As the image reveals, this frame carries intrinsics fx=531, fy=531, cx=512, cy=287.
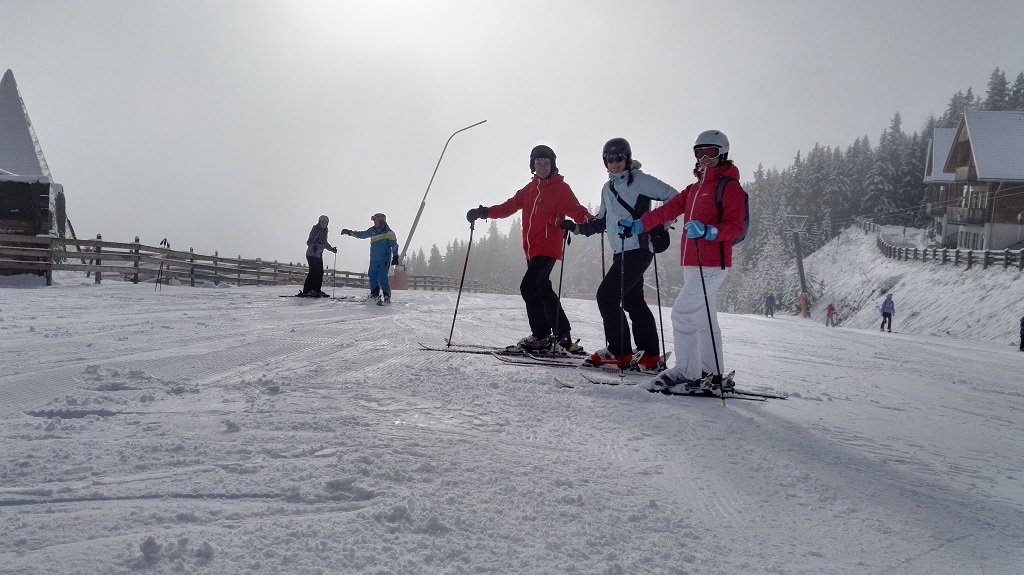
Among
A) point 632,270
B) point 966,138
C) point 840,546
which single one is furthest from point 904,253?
point 840,546

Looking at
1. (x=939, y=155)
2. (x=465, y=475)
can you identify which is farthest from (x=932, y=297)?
(x=465, y=475)

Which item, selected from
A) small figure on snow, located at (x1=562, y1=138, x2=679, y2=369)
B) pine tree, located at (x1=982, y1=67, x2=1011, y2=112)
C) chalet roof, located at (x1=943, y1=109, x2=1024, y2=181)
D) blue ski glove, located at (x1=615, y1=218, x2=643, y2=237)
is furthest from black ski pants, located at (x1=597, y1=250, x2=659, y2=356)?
pine tree, located at (x1=982, y1=67, x2=1011, y2=112)

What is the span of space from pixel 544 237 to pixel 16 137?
30.4 metres

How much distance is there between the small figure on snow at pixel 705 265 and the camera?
3.80 metres

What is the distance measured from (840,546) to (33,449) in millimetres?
2637

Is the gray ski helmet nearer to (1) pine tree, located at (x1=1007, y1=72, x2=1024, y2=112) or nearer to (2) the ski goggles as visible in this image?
(2) the ski goggles

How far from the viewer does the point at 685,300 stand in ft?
13.0

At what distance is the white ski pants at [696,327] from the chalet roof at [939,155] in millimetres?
50892

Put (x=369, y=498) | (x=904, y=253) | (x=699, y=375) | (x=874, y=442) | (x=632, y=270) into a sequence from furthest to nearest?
(x=904, y=253) → (x=632, y=270) → (x=699, y=375) → (x=874, y=442) → (x=369, y=498)

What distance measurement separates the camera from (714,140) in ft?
12.8

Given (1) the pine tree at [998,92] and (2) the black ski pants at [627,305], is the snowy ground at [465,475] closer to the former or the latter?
(2) the black ski pants at [627,305]

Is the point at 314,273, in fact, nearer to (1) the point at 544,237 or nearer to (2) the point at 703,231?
(1) the point at 544,237

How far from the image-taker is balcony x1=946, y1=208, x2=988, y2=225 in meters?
35.3

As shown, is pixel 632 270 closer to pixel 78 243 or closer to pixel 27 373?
pixel 27 373
